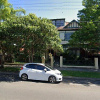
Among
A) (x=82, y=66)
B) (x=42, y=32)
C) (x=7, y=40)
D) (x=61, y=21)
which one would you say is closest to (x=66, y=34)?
(x=61, y=21)

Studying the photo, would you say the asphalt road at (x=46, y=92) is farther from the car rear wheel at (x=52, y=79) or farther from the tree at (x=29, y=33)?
the tree at (x=29, y=33)

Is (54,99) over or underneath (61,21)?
underneath

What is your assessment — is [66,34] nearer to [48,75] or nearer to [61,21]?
[61,21]

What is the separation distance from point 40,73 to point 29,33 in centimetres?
407

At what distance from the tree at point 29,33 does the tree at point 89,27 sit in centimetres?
414

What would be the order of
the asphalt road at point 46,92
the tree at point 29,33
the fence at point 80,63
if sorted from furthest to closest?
the fence at point 80,63, the tree at point 29,33, the asphalt road at point 46,92

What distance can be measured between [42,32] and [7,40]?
3.63 m

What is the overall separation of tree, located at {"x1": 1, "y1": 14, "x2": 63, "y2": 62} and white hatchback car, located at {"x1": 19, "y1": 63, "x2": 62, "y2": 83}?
238cm

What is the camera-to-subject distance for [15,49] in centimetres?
1161

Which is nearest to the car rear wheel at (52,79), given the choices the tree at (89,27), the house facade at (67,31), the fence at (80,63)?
the fence at (80,63)

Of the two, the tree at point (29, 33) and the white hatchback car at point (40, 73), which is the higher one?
the tree at point (29, 33)

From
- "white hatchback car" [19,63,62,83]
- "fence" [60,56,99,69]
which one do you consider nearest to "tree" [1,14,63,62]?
"white hatchback car" [19,63,62,83]

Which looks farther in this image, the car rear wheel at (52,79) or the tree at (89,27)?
the tree at (89,27)

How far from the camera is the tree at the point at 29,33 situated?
10155 mm
